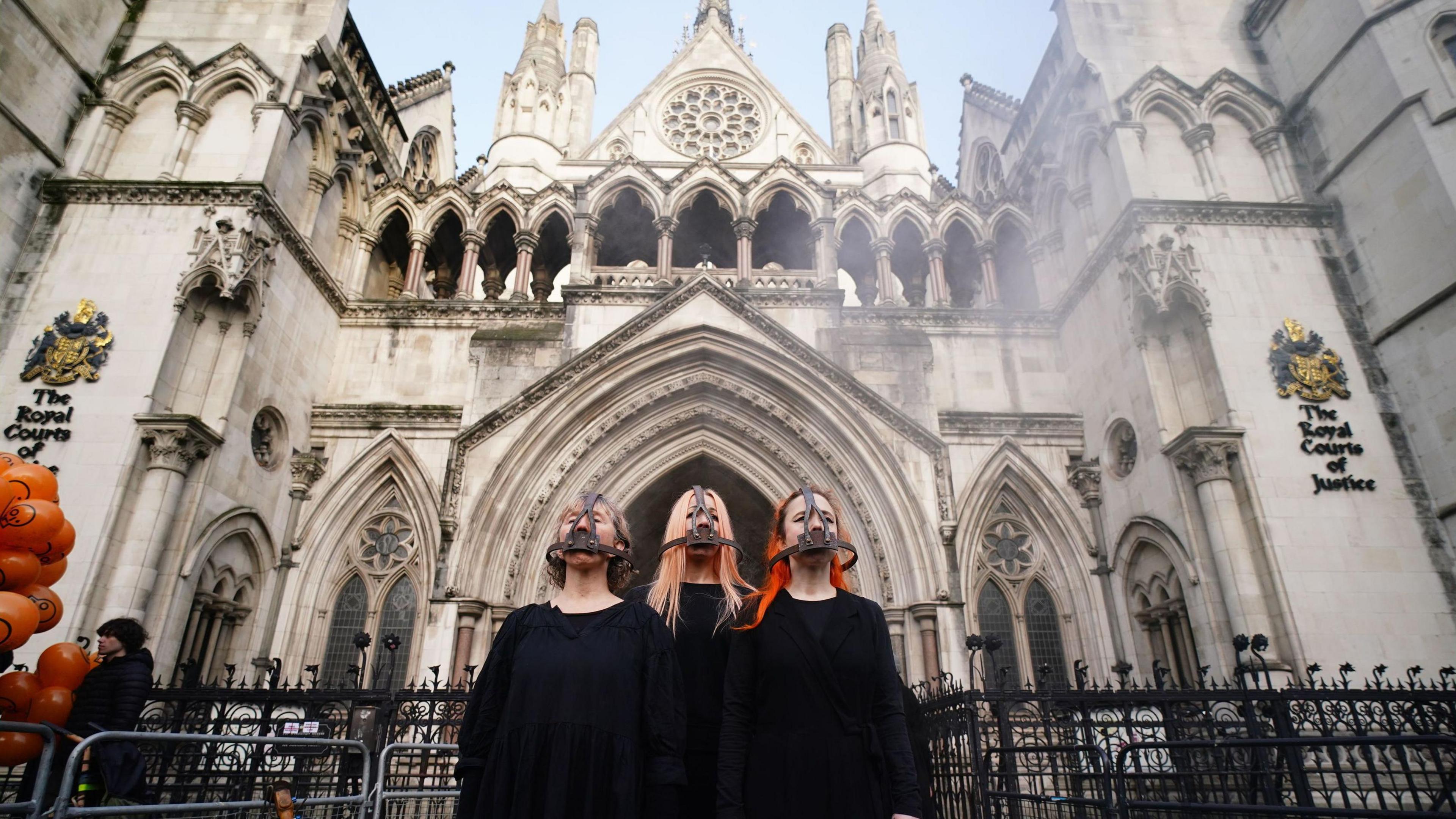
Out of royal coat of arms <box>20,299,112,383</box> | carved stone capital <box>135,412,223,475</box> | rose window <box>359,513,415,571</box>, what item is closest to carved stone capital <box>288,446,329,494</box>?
rose window <box>359,513,415,571</box>

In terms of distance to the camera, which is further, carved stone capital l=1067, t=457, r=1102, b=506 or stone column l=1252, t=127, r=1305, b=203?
carved stone capital l=1067, t=457, r=1102, b=506

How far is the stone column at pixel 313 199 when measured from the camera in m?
14.7

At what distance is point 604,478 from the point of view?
13961 mm

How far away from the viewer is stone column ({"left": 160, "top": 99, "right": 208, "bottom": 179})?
13125mm

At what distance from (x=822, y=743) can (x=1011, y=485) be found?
12.4 metres

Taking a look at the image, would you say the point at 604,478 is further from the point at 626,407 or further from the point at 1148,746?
the point at 1148,746

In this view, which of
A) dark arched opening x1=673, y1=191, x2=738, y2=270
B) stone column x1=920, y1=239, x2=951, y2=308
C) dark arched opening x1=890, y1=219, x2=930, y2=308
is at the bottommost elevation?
stone column x1=920, y1=239, x2=951, y2=308

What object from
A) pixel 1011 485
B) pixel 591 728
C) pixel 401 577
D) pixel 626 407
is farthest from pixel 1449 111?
pixel 401 577

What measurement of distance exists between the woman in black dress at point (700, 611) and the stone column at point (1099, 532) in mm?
11605

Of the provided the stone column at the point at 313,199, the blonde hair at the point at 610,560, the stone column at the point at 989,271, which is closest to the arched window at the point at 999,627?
the stone column at the point at 989,271

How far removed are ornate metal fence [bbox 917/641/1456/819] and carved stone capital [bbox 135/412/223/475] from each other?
10757 mm

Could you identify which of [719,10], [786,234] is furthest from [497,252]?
[719,10]

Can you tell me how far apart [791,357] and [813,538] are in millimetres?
10715

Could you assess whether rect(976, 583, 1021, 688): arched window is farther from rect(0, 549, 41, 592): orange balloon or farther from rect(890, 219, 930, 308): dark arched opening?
rect(0, 549, 41, 592): orange balloon
